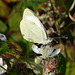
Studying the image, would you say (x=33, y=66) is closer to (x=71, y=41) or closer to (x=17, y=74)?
(x=17, y=74)

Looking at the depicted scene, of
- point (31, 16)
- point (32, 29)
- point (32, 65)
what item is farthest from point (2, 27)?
point (32, 65)

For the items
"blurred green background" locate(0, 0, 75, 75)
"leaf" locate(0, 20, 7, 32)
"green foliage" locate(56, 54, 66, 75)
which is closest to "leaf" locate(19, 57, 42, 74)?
"green foliage" locate(56, 54, 66, 75)

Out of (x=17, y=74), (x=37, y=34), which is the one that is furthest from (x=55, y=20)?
(x=17, y=74)

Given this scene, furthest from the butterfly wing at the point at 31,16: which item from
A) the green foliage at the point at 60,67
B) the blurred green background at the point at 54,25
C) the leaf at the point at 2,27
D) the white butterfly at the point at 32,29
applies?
the leaf at the point at 2,27

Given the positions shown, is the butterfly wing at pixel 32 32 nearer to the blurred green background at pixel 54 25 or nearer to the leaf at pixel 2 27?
the blurred green background at pixel 54 25

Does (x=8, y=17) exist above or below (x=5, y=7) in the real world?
below

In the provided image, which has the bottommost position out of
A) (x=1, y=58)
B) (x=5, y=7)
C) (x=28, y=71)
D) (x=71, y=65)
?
(x=71, y=65)

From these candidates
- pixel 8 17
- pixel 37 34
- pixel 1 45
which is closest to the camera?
pixel 1 45

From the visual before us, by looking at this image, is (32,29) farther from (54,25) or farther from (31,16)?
(54,25)

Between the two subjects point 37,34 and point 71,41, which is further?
point 71,41
